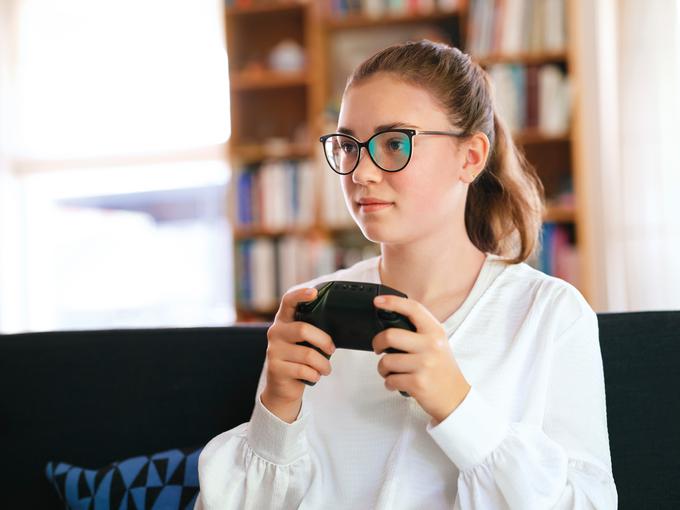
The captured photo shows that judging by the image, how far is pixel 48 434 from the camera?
145cm

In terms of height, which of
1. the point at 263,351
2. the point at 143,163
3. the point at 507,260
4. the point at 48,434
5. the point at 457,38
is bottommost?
the point at 48,434

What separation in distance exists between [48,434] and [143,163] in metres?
2.82

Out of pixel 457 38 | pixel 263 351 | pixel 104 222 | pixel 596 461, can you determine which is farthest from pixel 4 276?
pixel 596 461

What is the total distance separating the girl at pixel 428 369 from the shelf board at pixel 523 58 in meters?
2.04

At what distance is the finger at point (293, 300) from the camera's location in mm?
954

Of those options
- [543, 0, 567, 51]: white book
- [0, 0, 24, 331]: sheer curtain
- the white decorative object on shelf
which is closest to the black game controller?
[543, 0, 567, 51]: white book

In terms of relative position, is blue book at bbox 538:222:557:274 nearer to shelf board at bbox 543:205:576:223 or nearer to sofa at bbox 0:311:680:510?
shelf board at bbox 543:205:576:223

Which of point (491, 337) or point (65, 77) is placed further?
point (65, 77)

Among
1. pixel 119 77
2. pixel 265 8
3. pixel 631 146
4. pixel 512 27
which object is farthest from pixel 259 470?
pixel 119 77

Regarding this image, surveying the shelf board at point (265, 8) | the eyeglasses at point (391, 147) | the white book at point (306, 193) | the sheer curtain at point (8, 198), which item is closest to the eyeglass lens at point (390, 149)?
the eyeglasses at point (391, 147)

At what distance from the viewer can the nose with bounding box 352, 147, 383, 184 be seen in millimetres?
1051

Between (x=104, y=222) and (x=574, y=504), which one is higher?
(x=104, y=222)

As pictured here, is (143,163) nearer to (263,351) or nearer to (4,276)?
(4,276)

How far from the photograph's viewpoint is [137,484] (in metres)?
1.27
